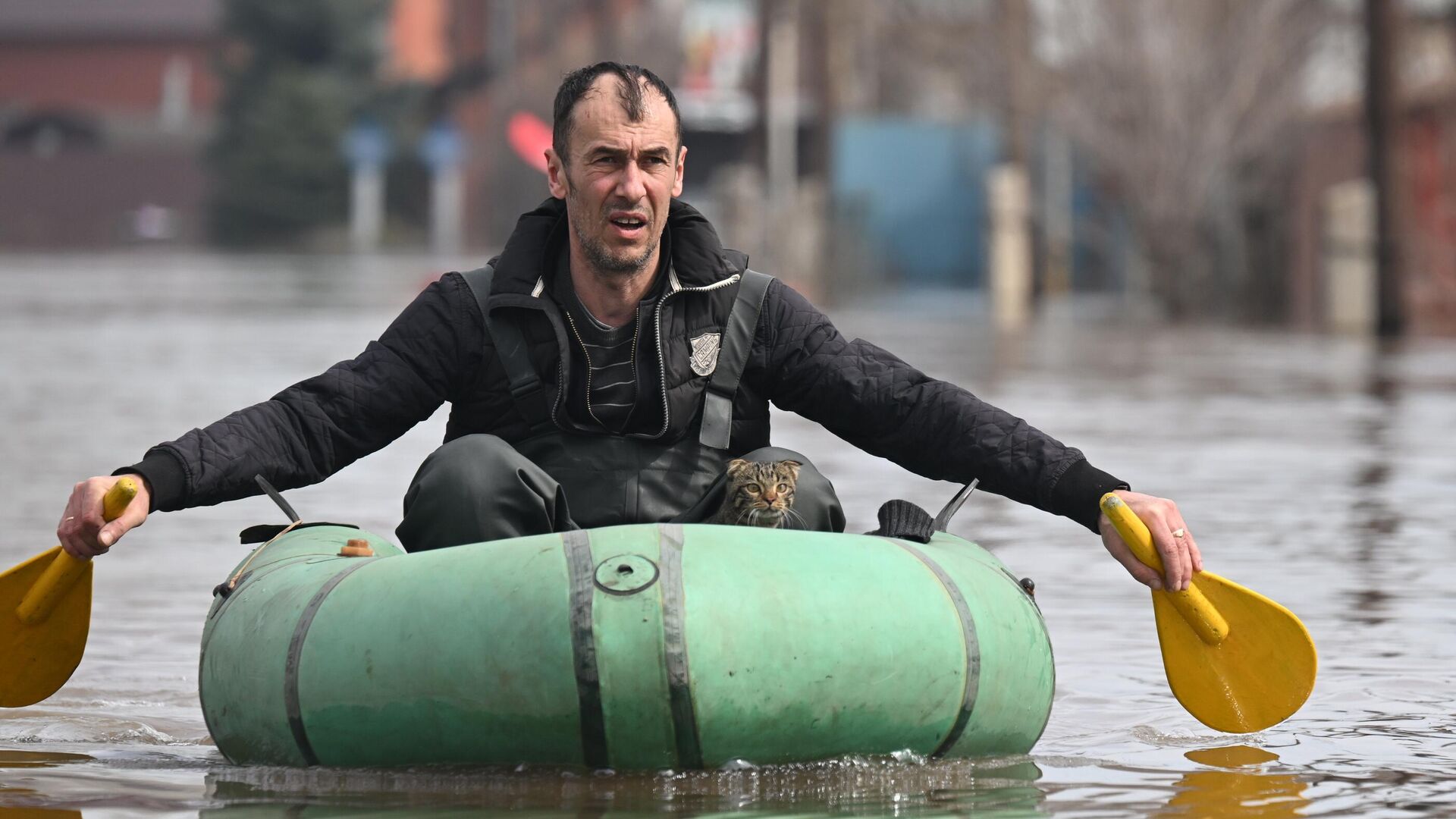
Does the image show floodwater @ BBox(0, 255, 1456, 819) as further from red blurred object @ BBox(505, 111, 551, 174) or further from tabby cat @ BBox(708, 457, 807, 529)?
red blurred object @ BBox(505, 111, 551, 174)

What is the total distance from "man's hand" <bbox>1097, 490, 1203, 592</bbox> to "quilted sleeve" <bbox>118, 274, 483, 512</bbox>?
135cm

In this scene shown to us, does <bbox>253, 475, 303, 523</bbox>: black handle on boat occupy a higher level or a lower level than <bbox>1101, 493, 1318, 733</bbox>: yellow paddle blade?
higher

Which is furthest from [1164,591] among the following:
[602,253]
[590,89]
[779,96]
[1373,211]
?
[779,96]

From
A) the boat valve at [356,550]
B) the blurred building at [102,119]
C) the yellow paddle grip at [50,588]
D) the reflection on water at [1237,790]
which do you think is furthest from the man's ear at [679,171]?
the blurred building at [102,119]

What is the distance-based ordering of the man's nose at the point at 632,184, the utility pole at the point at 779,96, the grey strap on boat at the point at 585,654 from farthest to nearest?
the utility pole at the point at 779,96
the man's nose at the point at 632,184
the grey strap on boat at the point at 585,654

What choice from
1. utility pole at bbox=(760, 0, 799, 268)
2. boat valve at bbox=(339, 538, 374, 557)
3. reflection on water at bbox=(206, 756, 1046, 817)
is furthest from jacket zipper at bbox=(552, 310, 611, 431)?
utility pole at bbox=(760, 0, 799, 268)

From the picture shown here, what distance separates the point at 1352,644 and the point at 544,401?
257 centimetres

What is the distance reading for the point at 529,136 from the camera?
1789 inches

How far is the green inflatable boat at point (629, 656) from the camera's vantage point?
200 inches

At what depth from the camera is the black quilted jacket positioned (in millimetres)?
5727

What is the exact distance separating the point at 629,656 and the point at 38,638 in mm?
1608

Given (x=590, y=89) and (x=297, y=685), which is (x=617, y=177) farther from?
(x=297, y=685)

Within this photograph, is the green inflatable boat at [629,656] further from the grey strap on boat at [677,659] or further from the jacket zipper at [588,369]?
the jacket zipper at [588,369]

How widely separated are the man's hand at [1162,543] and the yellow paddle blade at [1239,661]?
0.70ft
